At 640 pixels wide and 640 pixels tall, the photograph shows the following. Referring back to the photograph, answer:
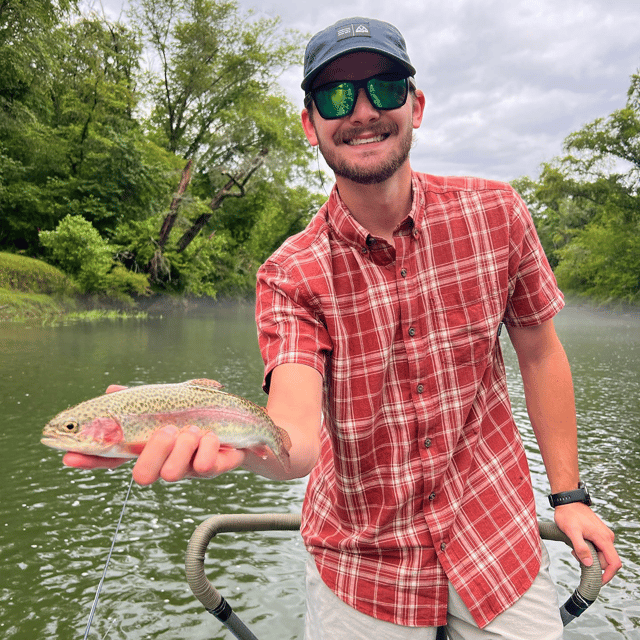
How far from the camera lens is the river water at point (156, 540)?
4.95 meters

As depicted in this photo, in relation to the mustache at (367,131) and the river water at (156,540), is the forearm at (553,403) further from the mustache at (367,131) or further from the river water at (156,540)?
the river water at (156,540)

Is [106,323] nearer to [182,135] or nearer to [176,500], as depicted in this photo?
[182,135]

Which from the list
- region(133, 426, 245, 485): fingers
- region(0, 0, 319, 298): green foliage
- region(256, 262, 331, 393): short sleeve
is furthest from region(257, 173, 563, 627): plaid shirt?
region(0, 0, 319, 298): green foliage

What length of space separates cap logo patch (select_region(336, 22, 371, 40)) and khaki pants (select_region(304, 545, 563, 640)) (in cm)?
172

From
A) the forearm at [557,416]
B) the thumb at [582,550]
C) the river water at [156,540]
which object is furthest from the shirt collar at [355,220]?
the river water at [156,540]

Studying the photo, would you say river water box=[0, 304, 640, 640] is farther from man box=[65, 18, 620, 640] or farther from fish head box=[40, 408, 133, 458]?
fish head box=[40, 408, 133, 458]

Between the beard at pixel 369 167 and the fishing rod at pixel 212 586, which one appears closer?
the beard at pixel 369 167

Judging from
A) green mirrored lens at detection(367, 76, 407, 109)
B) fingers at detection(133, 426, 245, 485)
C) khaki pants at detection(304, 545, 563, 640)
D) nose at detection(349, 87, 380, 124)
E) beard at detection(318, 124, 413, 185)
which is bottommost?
khaki pants at detection(304, 545, 563, 640)

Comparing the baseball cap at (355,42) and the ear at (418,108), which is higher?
the baseball cap at (355,42)

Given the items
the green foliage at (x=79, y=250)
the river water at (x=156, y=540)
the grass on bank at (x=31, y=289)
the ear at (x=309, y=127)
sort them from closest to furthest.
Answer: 1. the ear at (x=309, y=127)
2. the river water at (x=156, y=540)
3. the grass on bank at (x=31, y=289)
4. the green foliage at (x=79, y=250)

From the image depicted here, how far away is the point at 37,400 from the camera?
36.5ft

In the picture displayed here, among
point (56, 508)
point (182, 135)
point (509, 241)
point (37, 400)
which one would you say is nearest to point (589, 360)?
point (37, 400)

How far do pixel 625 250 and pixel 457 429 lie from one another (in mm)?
47041

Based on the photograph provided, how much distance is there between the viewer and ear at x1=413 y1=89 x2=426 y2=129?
2258 millimetres
